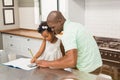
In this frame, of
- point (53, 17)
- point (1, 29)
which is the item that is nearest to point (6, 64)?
point (53, 17)

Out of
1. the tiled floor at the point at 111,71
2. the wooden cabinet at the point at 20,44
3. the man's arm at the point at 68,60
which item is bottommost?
the tiled floor at the point at 111,71

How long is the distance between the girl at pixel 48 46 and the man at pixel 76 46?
45cm

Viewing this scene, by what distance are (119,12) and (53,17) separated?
1808 millimetres

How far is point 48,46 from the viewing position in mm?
2352

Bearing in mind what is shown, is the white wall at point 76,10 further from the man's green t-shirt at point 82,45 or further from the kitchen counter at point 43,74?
the kitchen counter at point 43,74

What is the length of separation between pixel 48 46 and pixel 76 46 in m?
0.75

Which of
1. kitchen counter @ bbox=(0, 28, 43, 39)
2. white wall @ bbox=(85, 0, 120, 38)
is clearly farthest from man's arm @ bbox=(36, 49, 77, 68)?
kitchen counter @ bbox=(0, 28, 43, 39)

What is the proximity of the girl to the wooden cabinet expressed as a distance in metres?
1.41

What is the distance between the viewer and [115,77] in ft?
9.50

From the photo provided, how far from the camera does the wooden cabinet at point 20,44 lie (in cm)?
387

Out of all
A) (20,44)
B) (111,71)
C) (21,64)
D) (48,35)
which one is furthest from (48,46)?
(20,44)

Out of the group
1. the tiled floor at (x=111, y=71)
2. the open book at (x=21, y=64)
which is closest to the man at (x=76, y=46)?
the open book at (x=21, y=64)

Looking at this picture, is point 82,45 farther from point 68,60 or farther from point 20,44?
point 20,44

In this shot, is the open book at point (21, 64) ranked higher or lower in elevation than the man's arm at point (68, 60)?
lower
